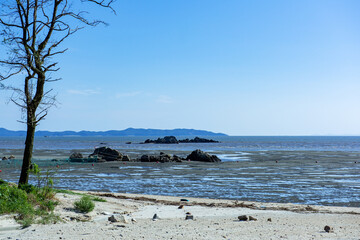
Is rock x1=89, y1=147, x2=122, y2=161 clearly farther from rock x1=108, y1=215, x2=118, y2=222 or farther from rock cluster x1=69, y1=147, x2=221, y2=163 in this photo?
rock x1=108, y1=215, x2=118, y2=222

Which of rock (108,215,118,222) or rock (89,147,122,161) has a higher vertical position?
rock (89,147,122,161)

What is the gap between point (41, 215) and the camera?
36.6 feet

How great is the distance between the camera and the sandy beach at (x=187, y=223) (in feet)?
31.7

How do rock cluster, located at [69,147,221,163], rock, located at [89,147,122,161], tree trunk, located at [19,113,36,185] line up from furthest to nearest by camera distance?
rock, located at [89,147,122,161], rock cluster, located at [69,147,221,163], tree trunk, located at [19,113,36,185]

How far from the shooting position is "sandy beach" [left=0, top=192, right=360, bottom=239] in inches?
380

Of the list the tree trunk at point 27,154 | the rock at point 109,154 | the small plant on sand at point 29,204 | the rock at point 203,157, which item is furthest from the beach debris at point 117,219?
the rock at point 109,154

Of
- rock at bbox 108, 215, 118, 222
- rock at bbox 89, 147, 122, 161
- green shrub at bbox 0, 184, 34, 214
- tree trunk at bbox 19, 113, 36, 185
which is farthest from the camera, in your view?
rock at bbox 89, 147, 122, 161

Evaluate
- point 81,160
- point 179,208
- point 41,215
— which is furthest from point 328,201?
point 81,160

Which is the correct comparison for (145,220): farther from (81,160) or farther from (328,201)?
(81,160)

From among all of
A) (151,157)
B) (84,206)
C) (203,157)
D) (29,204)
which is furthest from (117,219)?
(203,157)

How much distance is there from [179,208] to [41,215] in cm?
492

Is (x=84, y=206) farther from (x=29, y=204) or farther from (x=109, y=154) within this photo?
(x=109, y=154)

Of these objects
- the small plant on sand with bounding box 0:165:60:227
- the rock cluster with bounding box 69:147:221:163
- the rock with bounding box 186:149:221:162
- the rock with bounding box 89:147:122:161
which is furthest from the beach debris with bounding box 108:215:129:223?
the rock with bounding box 89:147:122:161

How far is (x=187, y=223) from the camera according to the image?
1132 cm
